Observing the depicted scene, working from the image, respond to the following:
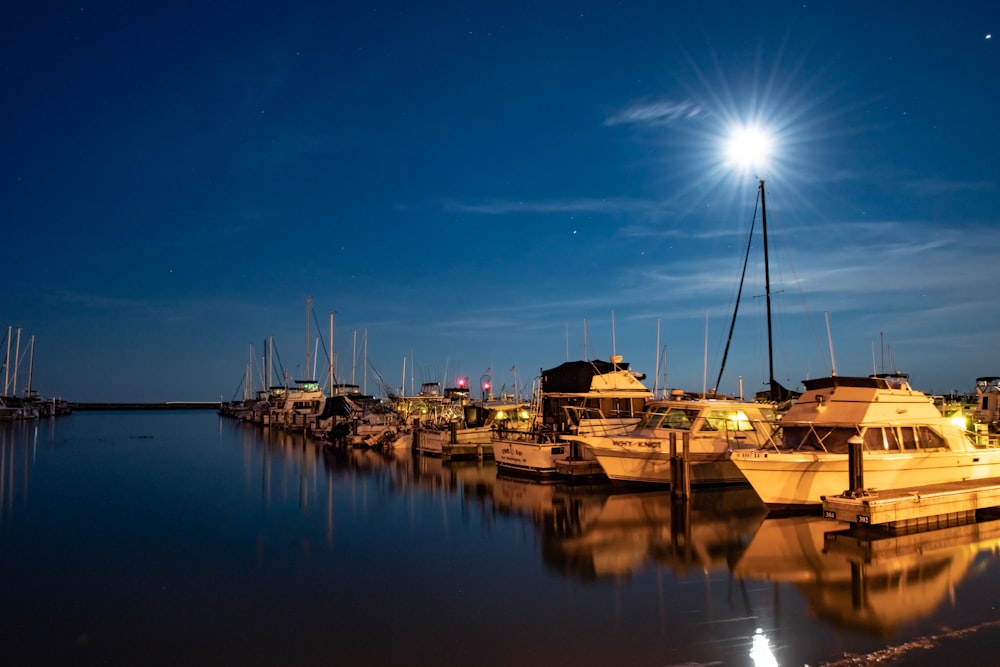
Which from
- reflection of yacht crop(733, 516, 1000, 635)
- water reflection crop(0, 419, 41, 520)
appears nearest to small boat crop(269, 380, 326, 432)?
water reflection crop(0, 419, 41, 520)

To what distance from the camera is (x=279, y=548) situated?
18.4 metres

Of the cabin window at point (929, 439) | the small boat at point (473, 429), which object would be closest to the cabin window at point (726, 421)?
the cabin window at point (929, 439)

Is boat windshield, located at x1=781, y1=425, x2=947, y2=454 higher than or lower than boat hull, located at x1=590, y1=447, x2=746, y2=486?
higher

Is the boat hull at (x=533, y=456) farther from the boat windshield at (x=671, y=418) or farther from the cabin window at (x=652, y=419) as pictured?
the boat windshield at (x=671, y=418)

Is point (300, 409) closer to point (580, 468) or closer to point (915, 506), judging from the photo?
point (580, 468)

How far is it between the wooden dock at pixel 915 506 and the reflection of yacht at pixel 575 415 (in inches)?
517

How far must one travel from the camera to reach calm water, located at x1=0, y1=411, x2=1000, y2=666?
35.2 feet

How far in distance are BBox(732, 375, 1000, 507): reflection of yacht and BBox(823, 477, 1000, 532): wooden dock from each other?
802 millimetres

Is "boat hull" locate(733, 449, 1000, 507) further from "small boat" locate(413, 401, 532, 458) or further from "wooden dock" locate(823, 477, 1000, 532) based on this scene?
"small boat" locate(413, 401, 532, 458)

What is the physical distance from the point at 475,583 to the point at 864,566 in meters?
8.57

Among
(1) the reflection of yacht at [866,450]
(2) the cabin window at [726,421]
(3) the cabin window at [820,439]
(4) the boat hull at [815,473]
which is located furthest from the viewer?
(2) the cabin window at [726,421]

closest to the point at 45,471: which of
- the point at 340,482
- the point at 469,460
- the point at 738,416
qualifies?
the point at 340,482

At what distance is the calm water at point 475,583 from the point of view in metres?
10.7

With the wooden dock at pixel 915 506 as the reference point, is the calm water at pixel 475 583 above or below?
below
